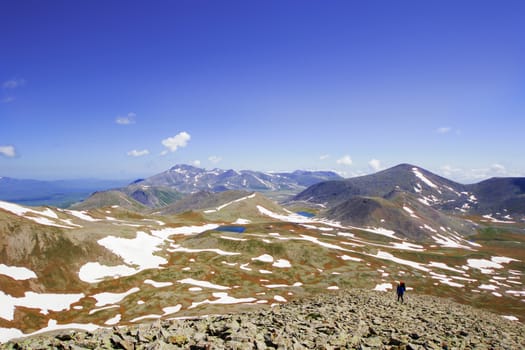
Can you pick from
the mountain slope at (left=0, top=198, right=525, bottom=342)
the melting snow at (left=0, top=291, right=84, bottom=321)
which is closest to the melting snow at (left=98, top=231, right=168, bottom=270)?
the mountain slope at (left=0, top=198, right=525, bottom=342)

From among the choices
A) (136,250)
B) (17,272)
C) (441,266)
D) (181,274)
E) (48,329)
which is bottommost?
(48,329)

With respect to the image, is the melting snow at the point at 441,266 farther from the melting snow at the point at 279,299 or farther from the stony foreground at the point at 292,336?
the stony foreground at the point at 292,336

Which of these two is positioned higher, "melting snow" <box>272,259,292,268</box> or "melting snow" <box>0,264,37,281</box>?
"melting snow" <box>0,264,37,281</box>

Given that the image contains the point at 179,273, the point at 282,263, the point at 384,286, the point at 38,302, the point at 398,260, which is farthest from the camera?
Result: the point at 398,260

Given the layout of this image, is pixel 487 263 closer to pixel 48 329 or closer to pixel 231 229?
pixel 231 229

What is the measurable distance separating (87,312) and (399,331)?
223 feet

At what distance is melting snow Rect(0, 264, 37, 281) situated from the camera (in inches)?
2908

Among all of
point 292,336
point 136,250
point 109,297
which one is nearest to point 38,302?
point 109,297

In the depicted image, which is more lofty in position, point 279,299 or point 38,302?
point 279,299

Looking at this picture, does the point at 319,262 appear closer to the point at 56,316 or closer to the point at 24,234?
the point at 56,316

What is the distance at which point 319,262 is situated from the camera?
112 metres

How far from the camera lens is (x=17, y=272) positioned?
75.8m

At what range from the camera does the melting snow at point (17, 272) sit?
7388 centimetres

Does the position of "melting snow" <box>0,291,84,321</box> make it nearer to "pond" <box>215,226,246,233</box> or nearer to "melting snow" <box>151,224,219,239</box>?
"melting snow" <box>151,224,219,239</box>
